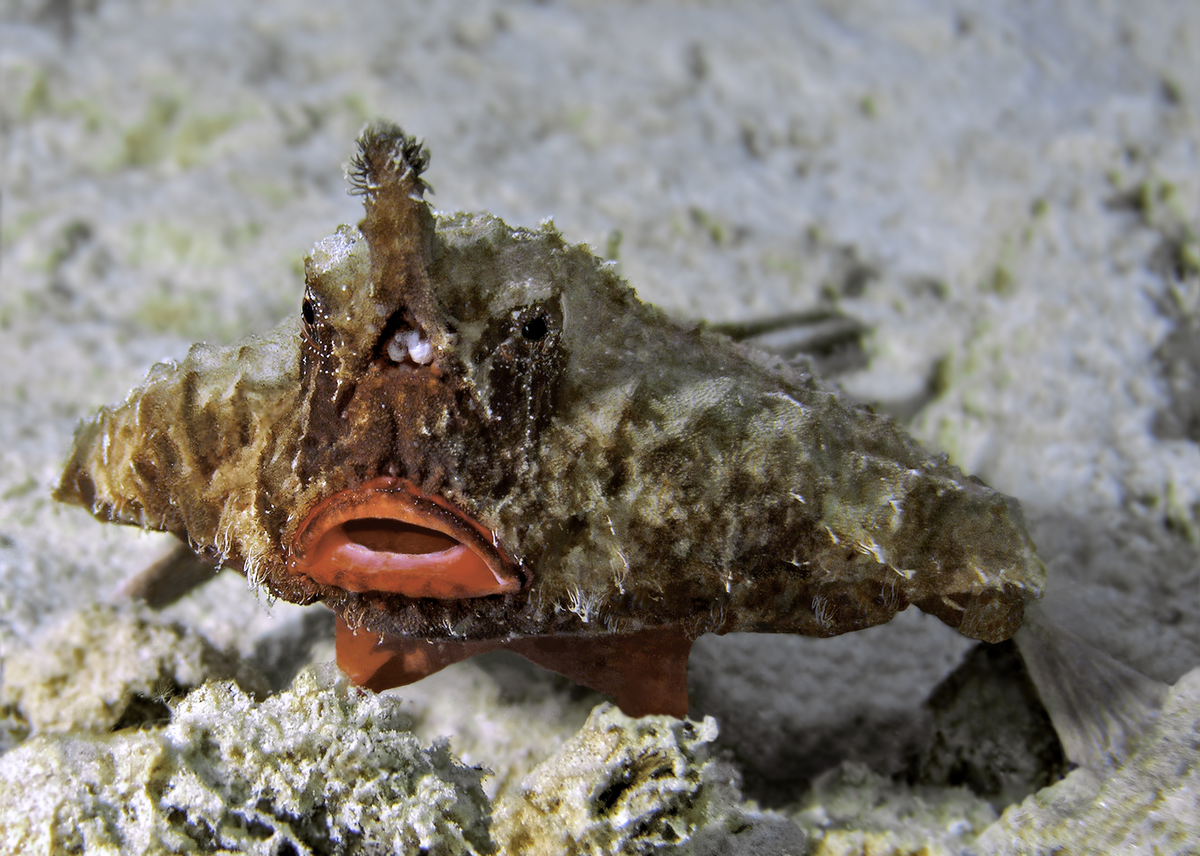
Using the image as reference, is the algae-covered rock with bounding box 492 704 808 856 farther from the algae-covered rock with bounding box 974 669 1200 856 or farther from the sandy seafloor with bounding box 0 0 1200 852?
the algae-covered rock with bounding box 974 669 1200 856

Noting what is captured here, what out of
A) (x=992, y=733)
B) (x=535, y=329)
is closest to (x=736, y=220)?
(x=992, y=733)

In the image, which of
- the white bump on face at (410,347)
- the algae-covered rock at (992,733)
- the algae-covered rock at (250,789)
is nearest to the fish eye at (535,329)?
the white bump on face at (410,347)

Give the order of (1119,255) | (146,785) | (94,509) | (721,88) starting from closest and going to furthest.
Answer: (146,785), (94,509), (1119,255), (721,88)

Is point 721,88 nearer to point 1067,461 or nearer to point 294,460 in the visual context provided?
point 1067,461

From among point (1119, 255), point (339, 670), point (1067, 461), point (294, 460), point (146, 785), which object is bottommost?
point (146, 785)

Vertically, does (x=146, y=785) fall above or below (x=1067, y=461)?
below

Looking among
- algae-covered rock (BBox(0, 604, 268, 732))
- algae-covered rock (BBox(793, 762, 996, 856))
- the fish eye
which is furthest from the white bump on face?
algae-covered rock (BBox(793, 762, 996, 856))

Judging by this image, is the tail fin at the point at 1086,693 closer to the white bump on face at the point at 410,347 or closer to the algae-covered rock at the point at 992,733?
the algae-covered rock at the point at 992,733

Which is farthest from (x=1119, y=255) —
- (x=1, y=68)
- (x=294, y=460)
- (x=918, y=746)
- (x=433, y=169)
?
(x=1, y=68)
